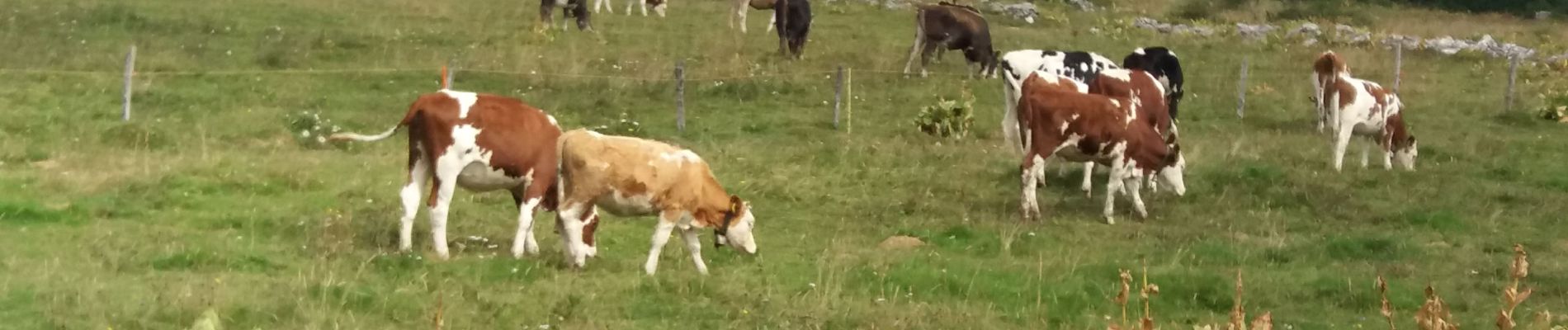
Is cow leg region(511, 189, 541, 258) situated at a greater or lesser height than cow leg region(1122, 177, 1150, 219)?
greater

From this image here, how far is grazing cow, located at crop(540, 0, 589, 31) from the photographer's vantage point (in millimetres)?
25562

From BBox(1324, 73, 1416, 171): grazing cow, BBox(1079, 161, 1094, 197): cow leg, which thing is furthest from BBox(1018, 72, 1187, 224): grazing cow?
BBox(1324, 73, 1416, 171): grazing cow

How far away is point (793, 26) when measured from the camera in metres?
24.3

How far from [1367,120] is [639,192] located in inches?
409

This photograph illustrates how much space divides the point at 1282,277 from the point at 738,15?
19.5 m

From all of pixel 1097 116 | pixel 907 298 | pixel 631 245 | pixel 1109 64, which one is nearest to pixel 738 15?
pixel 1109 64

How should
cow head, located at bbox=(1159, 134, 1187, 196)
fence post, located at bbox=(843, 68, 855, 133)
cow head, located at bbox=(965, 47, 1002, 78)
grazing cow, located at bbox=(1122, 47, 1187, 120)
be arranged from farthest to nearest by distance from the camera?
cow head, located at bbox=(965, 47, 1002, 78) → grazing cow, located at bbox=(1122, 47, 1187, 120) → fence post, located at bbox=(843, 68, 855, 133) → cow head, located at bbox=(1159, 134, 1187, 196)

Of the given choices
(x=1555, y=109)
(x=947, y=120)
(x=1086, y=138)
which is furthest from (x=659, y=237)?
(x=1555, y=109)

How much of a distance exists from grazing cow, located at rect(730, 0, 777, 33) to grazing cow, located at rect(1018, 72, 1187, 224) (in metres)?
14.9

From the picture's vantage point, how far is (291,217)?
10.5 metres

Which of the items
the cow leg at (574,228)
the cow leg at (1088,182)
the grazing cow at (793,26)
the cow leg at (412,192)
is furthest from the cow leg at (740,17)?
the cow leg at (574,228)

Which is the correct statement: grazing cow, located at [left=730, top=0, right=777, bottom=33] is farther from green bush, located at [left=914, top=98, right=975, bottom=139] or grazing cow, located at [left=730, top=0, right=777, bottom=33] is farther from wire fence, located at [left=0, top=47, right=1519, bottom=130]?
green bush, located at [left=914, top=98, right=975, bottom=139]

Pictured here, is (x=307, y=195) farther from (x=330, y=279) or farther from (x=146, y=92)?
(x=146, y=92)

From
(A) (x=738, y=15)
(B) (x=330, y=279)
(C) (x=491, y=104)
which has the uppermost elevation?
(C) (x=491, y=104)
